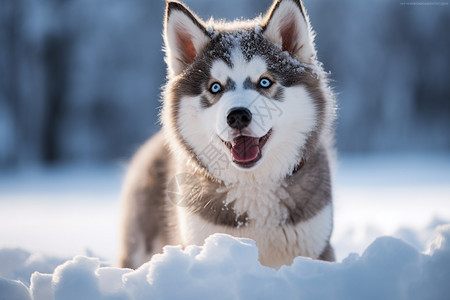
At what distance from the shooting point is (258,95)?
213 cm

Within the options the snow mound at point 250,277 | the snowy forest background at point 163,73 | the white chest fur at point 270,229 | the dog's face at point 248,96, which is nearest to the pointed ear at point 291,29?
the dog's face at point 248,96

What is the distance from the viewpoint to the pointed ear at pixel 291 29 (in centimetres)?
235

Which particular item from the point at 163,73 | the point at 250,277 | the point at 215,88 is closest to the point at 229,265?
the point at 250,277

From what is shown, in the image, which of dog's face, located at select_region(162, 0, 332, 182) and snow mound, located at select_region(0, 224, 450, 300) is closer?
snow mound, located at select_region(0, 224, 450, 300)

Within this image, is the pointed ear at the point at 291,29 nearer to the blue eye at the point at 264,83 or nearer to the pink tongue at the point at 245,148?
the blue eye at the point at 264,83

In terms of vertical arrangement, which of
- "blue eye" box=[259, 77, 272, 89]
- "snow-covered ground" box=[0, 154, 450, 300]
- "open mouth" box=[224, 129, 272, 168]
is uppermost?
"blue eye" box=[259, 77, 272, 89]

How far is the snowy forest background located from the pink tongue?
9.02 meters

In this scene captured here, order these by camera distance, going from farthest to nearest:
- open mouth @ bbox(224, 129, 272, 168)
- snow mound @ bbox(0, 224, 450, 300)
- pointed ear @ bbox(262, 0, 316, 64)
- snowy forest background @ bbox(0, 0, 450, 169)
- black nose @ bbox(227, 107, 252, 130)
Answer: snowy forest background @ bbox(0, 0, 450, 169), pointed ear @ bbox(262, 0, 316, 64), open mouth @ bbox(224, 129, 272, 168), black nose @ bbox(227, 107, 252, 130), snow mound @ bbox(0, 224, 450, 300)

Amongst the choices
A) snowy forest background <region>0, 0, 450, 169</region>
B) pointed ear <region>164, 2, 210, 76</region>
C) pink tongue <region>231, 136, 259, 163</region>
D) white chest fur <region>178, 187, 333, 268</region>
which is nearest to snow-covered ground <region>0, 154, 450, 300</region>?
white chest fur <region>178, 187, 333, 268</region>

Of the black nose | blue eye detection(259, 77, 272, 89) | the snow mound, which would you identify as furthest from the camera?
blue eye detection(259, 77, 272, 89)

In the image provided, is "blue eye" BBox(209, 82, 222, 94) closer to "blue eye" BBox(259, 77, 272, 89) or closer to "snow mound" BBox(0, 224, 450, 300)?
A: "blue eye" BBox(259, 77, 272, 89)

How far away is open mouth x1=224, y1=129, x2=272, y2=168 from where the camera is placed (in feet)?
6.90

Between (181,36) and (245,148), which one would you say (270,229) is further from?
(181,36)

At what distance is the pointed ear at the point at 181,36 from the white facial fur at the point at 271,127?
0.27m
